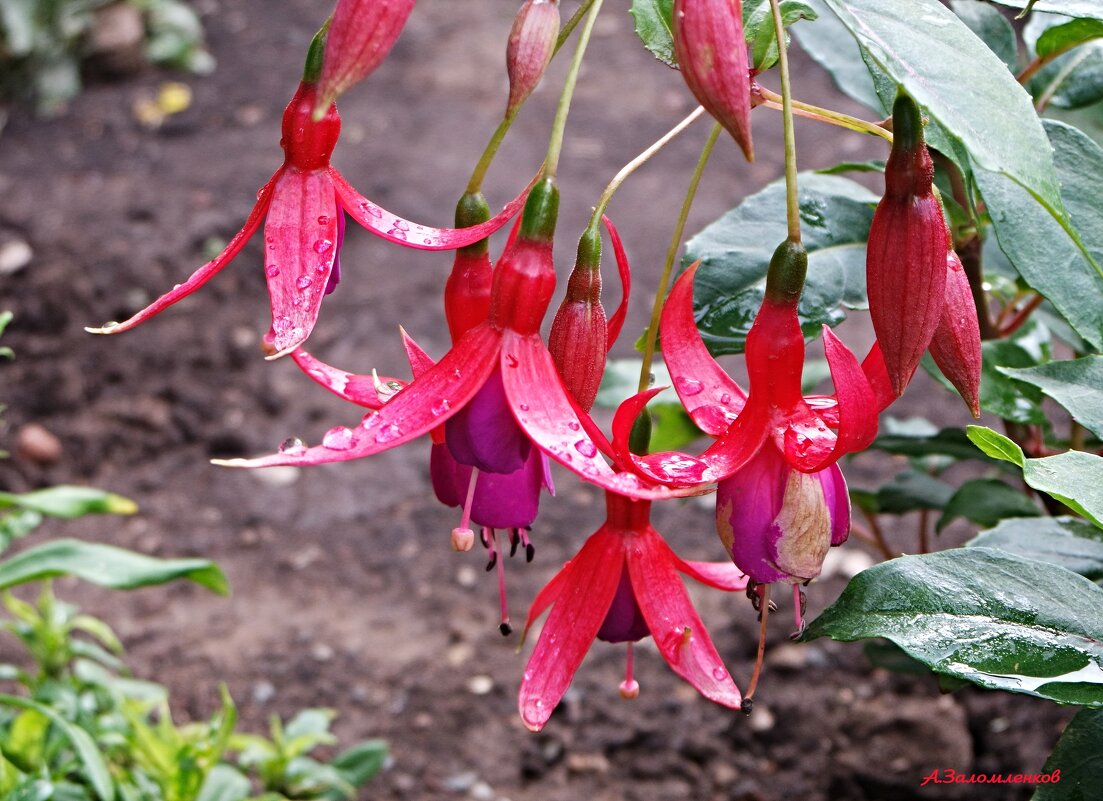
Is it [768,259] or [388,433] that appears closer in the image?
[388,433]

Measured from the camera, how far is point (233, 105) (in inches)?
107

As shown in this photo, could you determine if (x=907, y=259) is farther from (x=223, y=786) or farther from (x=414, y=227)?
(x=223, y=786)

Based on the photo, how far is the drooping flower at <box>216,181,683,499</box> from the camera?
1.55 feet

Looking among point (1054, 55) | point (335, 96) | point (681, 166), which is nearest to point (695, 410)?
point (335, 96)

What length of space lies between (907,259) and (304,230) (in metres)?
0.29

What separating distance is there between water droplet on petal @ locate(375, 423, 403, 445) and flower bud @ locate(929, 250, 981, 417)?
0.82 ft

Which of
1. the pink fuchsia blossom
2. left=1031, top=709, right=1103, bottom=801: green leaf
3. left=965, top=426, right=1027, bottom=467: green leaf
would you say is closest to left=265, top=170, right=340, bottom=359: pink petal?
the pink fuchsia blossom

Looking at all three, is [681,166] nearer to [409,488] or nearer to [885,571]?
[409,488]

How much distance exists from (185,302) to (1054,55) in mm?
1674

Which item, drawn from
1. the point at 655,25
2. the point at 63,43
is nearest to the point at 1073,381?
the point at 655,25

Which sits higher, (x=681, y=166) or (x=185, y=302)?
(x=681, y=166)

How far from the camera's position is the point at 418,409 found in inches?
19.7

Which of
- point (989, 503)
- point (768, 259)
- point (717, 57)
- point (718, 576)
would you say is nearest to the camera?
point (717, 57)

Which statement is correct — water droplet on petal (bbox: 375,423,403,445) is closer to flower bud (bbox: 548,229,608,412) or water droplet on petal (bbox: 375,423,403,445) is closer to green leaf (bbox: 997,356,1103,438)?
flower bud (bbox: 548,229,608,412)
